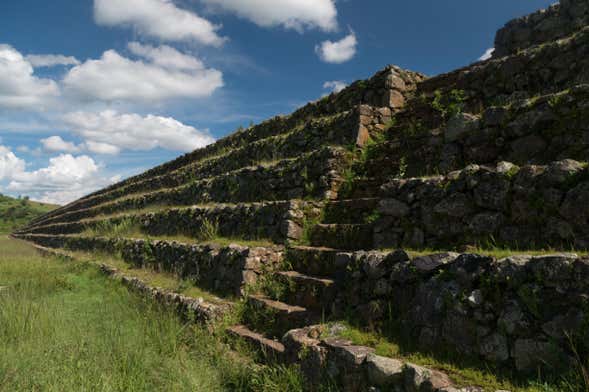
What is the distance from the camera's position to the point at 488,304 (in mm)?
3666

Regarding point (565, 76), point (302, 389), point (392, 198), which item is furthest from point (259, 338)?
point (565, 76)

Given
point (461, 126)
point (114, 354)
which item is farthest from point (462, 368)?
point (114, 354)

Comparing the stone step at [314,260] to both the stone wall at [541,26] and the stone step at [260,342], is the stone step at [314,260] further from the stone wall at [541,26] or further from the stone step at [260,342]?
the stone wall at [541,26]

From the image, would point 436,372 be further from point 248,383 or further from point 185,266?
point 185,266

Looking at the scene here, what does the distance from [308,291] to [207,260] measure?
3.37 m

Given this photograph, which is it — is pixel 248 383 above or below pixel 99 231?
below

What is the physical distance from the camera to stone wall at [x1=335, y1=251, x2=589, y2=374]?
3.17m

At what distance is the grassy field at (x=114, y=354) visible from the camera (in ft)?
14.9

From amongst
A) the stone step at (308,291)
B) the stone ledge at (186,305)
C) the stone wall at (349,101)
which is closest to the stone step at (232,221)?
the stone step at (308,291)

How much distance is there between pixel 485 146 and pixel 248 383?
15.1 feet

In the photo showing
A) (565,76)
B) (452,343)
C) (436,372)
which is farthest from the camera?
(565,76)

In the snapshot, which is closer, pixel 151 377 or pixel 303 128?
pixel 151 377

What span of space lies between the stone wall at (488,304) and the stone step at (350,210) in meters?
1.89

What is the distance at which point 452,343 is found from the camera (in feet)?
12.5
